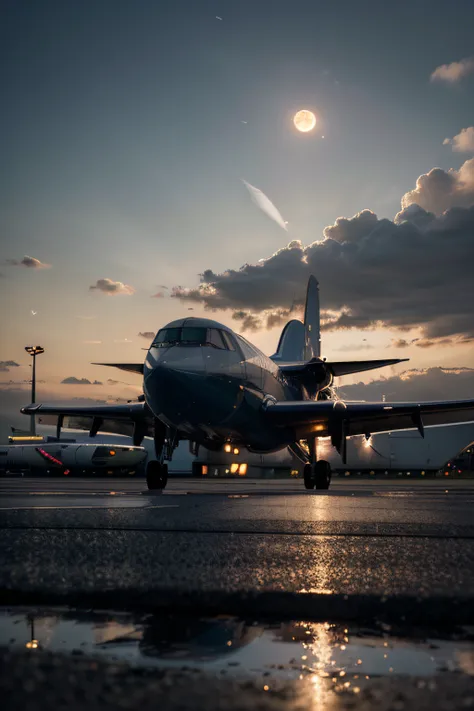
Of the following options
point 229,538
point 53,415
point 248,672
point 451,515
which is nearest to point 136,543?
point 229,538

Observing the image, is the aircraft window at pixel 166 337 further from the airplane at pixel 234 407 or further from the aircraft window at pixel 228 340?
the aircraft window at pixel 228 340

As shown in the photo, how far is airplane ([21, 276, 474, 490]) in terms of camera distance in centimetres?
1539

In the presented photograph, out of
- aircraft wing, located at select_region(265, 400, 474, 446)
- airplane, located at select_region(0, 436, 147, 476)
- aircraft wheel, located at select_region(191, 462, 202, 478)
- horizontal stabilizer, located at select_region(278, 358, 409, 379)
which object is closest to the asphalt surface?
aircraft wing, located at select_region(265, 400, 474, 446)

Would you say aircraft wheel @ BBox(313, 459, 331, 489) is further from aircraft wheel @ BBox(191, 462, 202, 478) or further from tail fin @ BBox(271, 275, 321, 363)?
aircraft wheel @ BBox(191, 462, 202, 478)

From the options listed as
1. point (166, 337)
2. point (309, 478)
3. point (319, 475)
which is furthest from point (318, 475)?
point (166, 337)

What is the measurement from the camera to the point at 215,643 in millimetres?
1771

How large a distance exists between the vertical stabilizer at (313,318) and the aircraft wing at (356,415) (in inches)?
598

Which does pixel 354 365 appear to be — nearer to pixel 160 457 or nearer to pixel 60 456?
pixel 160 457

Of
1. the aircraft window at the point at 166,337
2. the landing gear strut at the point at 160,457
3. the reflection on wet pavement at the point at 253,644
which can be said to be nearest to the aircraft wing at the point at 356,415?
the landing gear strut at the point at 160,457

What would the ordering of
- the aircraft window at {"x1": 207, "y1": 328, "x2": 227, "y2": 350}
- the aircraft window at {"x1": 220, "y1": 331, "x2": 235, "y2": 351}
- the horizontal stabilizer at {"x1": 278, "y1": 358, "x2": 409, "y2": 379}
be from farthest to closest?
1. the horizontal stabilizer at {"x1": 278, "y1": 358, "x2": 409, "y2": 379}
2. the aircraft window at {"x1": 220, "y1": 331, "x2": 235, "y2": 351}
3. the aircraft window at {"x1": 207, "y1": 328, "x2": 227, "y2": 350}

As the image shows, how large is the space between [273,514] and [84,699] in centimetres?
570

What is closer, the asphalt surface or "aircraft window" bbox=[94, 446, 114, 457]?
the asphalt surface

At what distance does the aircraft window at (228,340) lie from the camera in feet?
56.6

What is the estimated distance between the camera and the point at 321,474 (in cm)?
2070
